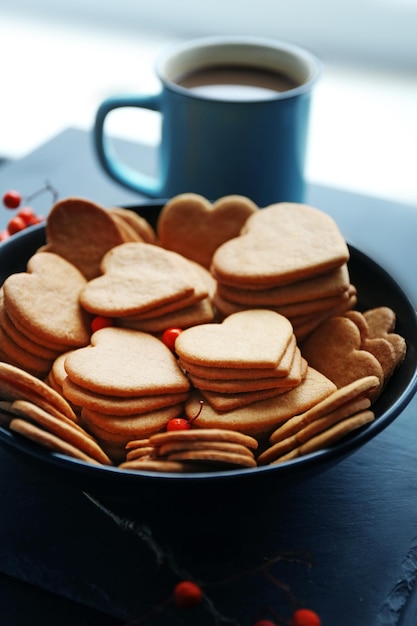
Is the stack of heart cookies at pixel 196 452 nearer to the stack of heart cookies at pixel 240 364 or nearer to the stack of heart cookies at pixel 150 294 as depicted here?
the stack of heart cookies at pixel 240 364

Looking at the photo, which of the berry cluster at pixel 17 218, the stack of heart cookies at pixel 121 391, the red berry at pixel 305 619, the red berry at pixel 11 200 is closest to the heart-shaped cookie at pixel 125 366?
the stack of heart cookies at pixel 121 391

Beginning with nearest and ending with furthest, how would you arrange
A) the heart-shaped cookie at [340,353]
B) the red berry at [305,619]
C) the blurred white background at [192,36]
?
1. the red berry at [305,619]
2. the heart-shaped cookie at [340,353]
3. the blurred white background at [192,36]

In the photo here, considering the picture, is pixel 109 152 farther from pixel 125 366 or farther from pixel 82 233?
pixel 125 366

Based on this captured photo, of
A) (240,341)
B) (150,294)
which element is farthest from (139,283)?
(240,341)

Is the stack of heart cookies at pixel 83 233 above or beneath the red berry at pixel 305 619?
above

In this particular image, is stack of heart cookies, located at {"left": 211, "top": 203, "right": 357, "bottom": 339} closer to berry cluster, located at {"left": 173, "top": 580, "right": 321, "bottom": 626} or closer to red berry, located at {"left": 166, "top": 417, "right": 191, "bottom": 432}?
red berry, located at {"left": 166, "top": 417, "right": 191, "bottom": 432}

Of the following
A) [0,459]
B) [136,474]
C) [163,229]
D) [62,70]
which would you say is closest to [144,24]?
[62,70]

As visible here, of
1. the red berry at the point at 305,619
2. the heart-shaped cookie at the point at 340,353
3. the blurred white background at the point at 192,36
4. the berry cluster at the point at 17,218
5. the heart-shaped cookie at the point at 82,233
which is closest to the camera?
the red berry at the point at 305,619
